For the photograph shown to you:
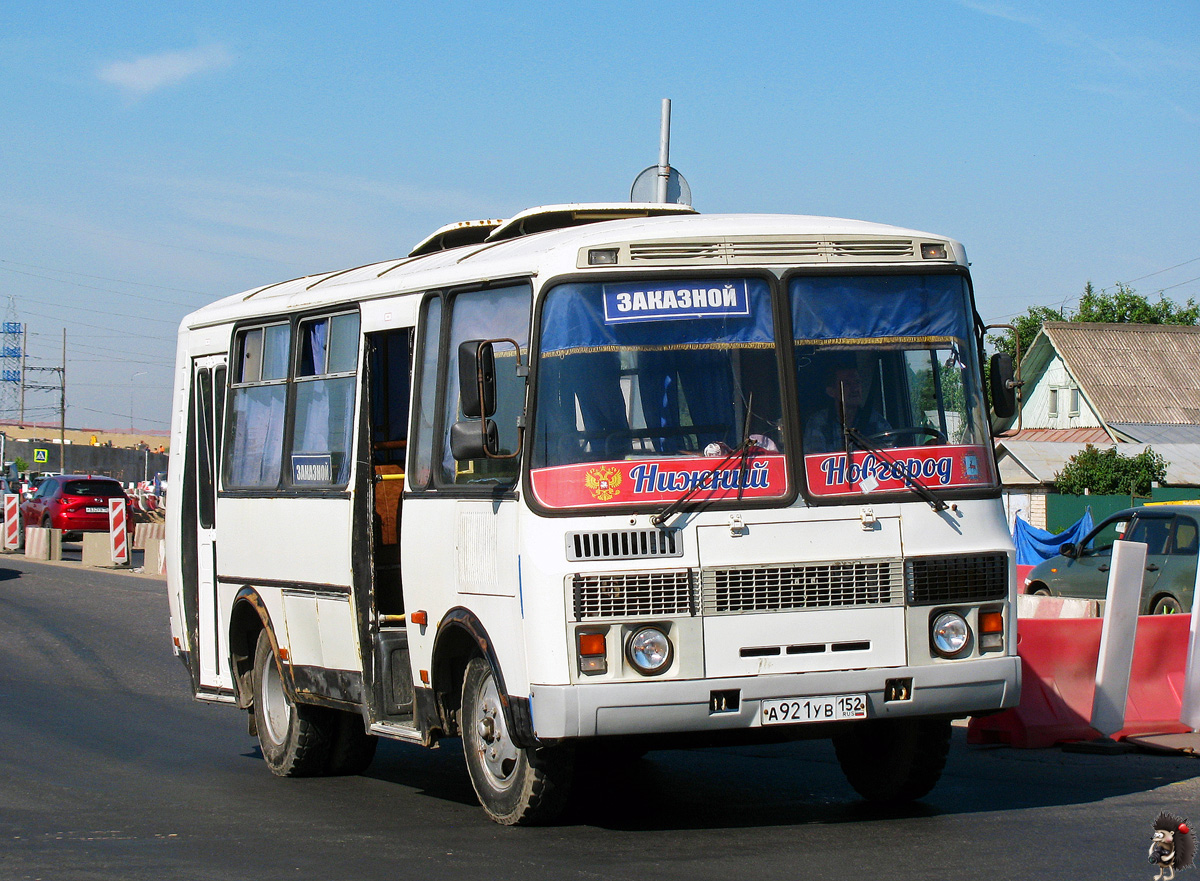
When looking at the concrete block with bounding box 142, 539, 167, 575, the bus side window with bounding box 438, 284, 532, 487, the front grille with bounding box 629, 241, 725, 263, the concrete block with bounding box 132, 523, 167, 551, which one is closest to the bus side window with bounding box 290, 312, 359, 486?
the bus side window with bounding box 438, 284, 532, 487

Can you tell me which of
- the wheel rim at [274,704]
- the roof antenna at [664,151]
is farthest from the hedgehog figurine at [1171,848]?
the roof antenna at [664,151]

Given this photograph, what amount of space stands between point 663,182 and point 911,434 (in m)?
8.44

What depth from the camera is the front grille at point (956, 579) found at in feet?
24.2

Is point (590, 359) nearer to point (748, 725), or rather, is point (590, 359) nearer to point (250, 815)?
point (748, 725)

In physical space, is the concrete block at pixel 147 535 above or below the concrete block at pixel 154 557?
above

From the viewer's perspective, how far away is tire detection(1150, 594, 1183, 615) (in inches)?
703

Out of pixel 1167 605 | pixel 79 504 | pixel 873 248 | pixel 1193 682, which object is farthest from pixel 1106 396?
pixel 873 248

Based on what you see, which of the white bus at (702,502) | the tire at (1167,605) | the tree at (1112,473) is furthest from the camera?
the tree at (1112,473)

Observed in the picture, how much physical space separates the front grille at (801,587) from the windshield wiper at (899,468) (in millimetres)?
349

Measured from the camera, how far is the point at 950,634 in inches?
292

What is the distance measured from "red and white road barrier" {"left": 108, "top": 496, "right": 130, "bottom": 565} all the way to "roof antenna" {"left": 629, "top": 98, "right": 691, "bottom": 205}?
18.5 meters

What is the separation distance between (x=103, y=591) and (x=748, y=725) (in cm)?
2000

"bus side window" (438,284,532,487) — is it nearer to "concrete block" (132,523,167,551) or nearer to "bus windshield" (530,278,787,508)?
"bus windshield" (530,278,787,508)

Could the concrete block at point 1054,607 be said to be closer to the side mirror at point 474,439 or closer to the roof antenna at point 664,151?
the roof antenna at point 664,151
